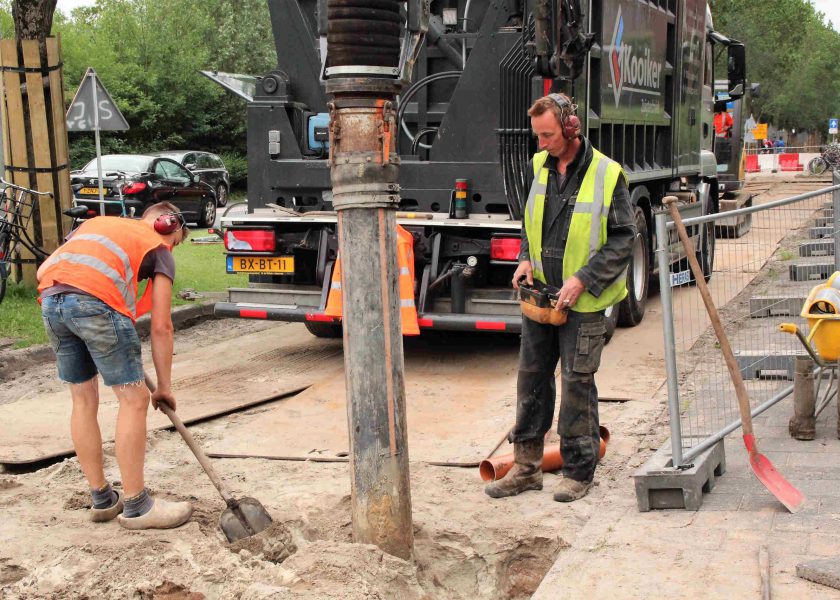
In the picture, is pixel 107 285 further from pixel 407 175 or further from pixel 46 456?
pixel 407 175

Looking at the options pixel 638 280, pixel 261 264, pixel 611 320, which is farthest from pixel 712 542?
pixel 638 280

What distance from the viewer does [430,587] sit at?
468cm

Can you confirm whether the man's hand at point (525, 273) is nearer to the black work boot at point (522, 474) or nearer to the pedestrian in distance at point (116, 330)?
the black work boot at point (522, 474)

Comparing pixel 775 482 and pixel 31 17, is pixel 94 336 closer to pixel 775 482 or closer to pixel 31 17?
pixel 775 482

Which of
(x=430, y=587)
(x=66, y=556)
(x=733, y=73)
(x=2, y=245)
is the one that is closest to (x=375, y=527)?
(x=430, y=587)

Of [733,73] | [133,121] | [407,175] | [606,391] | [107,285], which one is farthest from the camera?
[133,121]

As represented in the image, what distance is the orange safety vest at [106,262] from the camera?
5094mm

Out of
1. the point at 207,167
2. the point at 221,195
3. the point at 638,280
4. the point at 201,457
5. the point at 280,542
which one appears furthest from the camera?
the point at 221,195

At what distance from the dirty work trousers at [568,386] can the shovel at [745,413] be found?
555 millimetres

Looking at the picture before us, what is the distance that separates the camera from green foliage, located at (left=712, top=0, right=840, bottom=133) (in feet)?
242

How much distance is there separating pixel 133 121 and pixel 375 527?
102ft

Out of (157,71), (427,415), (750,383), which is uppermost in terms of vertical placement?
(157,71)

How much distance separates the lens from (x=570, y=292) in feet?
17.5

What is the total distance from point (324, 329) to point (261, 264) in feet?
3.72
